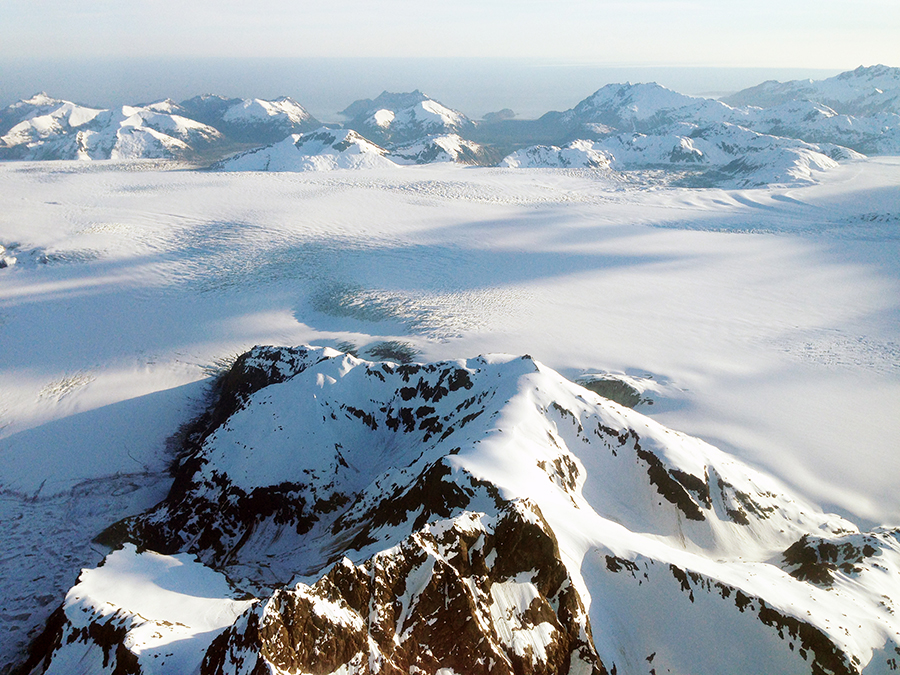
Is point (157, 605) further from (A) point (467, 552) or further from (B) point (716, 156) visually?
(B) point (716, 156)

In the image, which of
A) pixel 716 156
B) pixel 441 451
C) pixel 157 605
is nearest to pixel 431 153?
pixel 716 156

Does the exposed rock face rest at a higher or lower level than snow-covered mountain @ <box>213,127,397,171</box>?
higher

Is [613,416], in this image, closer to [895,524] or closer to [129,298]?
[895,524]

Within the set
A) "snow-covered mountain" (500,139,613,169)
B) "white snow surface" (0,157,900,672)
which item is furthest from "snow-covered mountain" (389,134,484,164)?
"white snow surface" (0,157,900,672)

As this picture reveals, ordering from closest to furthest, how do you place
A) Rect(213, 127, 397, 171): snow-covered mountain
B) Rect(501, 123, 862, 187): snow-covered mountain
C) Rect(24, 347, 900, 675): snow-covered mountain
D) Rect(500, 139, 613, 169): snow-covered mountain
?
1. Rect(24, 347, 900, 675): snow-covered mountain
2. Rect(501, 123, 862, 187): snow-covered mountain
3. Rect(213, 127, 397, 171): snow-covered mountain
4. Rect(500, 139, 613, 169): snow-covered mountain

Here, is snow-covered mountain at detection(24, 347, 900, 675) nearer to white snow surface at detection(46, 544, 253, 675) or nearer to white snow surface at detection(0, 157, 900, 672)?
white snow surface at detection(46, 544, 253, 675)

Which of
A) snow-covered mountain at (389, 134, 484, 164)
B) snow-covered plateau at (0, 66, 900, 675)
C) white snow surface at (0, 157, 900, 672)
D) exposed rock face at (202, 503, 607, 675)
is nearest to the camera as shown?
exposed rock face at (202, 503, 607, 675)

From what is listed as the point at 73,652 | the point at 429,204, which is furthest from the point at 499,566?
the point at 429,204
